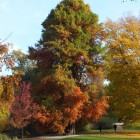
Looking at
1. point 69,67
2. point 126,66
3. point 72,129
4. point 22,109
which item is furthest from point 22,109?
point 126,66

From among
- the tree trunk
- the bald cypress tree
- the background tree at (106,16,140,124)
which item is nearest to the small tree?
the bald cypress tree

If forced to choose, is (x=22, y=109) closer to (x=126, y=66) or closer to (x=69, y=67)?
(x=69, y=67)

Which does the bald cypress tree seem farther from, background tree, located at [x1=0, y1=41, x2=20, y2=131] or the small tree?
background tree, located at [x1=0, y1=41, x2=20, y2=131]

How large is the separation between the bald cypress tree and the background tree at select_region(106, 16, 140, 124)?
355 centimetres

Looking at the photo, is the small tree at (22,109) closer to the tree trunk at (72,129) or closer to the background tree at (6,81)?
the tree trunk at (72,129)

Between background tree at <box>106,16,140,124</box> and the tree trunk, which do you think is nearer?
background tree at <box>106,16,140,124</box>

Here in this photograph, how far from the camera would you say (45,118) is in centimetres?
3788

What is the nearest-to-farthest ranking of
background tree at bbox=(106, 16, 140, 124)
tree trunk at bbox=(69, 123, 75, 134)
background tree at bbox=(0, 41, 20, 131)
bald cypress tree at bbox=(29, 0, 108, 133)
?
background tree at bbox=(0, 41, 20, 131) < background tree at bbox=(106, 16, 140, 124) < bald cypress tree at bbox=(29, 0, 108, 133) < tree trunk at bbox=(69, 123, 75, 134)

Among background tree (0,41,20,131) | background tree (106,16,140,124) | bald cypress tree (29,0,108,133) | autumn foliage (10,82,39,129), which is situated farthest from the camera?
bald cypress tree (29,0,108,133)

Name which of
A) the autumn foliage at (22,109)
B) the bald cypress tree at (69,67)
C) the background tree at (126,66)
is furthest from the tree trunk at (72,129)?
the background tree at (126,66)

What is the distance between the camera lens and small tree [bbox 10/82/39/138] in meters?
36.8

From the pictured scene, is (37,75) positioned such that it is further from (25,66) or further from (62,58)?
(25,66)

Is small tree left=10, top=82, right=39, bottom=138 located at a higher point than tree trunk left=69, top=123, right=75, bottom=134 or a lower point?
higher

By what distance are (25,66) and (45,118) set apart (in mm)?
42254
